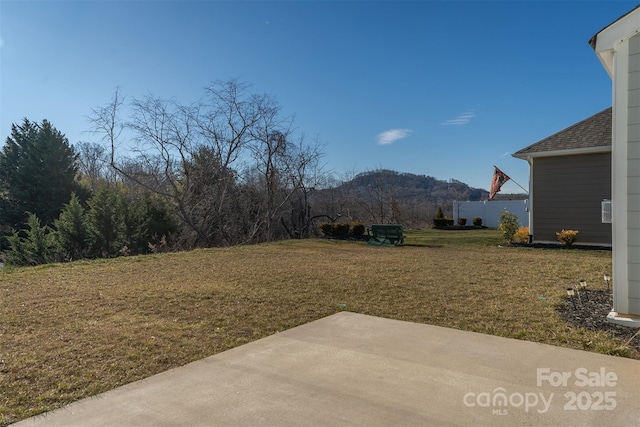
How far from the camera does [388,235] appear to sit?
13023mm

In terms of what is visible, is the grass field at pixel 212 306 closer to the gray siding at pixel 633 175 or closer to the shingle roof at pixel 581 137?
the gray siding at pixel 633 175

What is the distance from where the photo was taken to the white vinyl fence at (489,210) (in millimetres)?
22891

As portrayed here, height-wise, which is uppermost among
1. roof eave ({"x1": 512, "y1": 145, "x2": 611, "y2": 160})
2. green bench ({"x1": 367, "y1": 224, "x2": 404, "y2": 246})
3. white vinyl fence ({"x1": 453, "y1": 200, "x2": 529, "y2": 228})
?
roof eave ({"x1": 512, "y1": 145, "x2": 611, "y2": 160})

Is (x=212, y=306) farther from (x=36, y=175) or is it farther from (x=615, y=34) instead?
(x=36, y=175)

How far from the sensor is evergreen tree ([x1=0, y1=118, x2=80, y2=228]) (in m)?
21.7

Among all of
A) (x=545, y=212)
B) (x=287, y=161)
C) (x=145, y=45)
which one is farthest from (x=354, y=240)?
(x=145, y=45)

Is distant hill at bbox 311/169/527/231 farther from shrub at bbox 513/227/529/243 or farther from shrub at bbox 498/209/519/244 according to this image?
shrub at bbox 513/227/529/243

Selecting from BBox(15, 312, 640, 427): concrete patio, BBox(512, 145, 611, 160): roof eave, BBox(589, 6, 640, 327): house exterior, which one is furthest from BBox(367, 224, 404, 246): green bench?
BBox(15, 312, 640, 427): concrete patio

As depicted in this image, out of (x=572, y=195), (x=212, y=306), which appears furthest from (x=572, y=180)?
(x=212, y=306)

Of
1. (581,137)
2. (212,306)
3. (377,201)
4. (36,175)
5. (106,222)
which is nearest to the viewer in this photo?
(212,306)

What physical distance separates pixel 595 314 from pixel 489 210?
22.4 metres

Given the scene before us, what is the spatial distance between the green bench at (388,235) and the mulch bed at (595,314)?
7.71 meters

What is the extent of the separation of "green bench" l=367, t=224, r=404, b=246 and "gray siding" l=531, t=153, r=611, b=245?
4103 mm

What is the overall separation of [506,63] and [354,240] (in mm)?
7787
